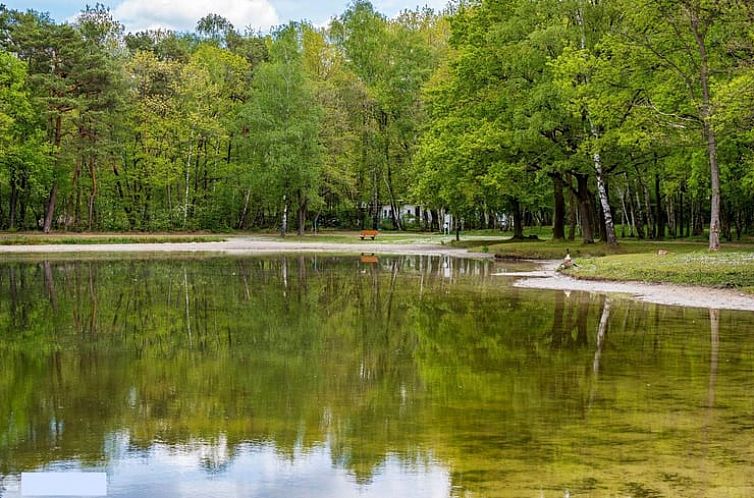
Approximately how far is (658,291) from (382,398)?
1392 centimetres

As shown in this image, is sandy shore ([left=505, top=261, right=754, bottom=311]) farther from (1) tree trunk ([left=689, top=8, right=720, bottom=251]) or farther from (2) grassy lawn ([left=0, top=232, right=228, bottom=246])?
(2) grassy lawn ([left=0, top=232, right=228, bottom=246])

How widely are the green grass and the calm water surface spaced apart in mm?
3880

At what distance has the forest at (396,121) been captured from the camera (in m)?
32.3

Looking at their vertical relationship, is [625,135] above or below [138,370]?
above

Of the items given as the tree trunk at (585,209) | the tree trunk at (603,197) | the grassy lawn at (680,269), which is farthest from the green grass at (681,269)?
the tree trunk at (585,209)

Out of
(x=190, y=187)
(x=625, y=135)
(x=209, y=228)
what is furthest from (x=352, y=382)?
(x=190, y=187)

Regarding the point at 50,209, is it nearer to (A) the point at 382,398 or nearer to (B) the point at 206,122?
(B) the point at 206,122

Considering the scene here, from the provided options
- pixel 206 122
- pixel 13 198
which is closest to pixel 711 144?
pixel 206 122

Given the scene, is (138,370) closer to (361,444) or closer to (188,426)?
(188,426)

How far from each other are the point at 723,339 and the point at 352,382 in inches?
264

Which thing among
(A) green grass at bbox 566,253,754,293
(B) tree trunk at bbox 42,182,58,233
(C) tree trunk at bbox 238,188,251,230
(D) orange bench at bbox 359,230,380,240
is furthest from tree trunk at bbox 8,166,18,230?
(A) green grass at bbox 566,253,754,293

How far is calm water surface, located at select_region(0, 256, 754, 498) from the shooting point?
23.0 ft

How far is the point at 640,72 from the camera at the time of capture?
33.0 metres

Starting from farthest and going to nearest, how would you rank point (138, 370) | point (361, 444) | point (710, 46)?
point (710, 46) → point (138, 370) → point (361, 444)
